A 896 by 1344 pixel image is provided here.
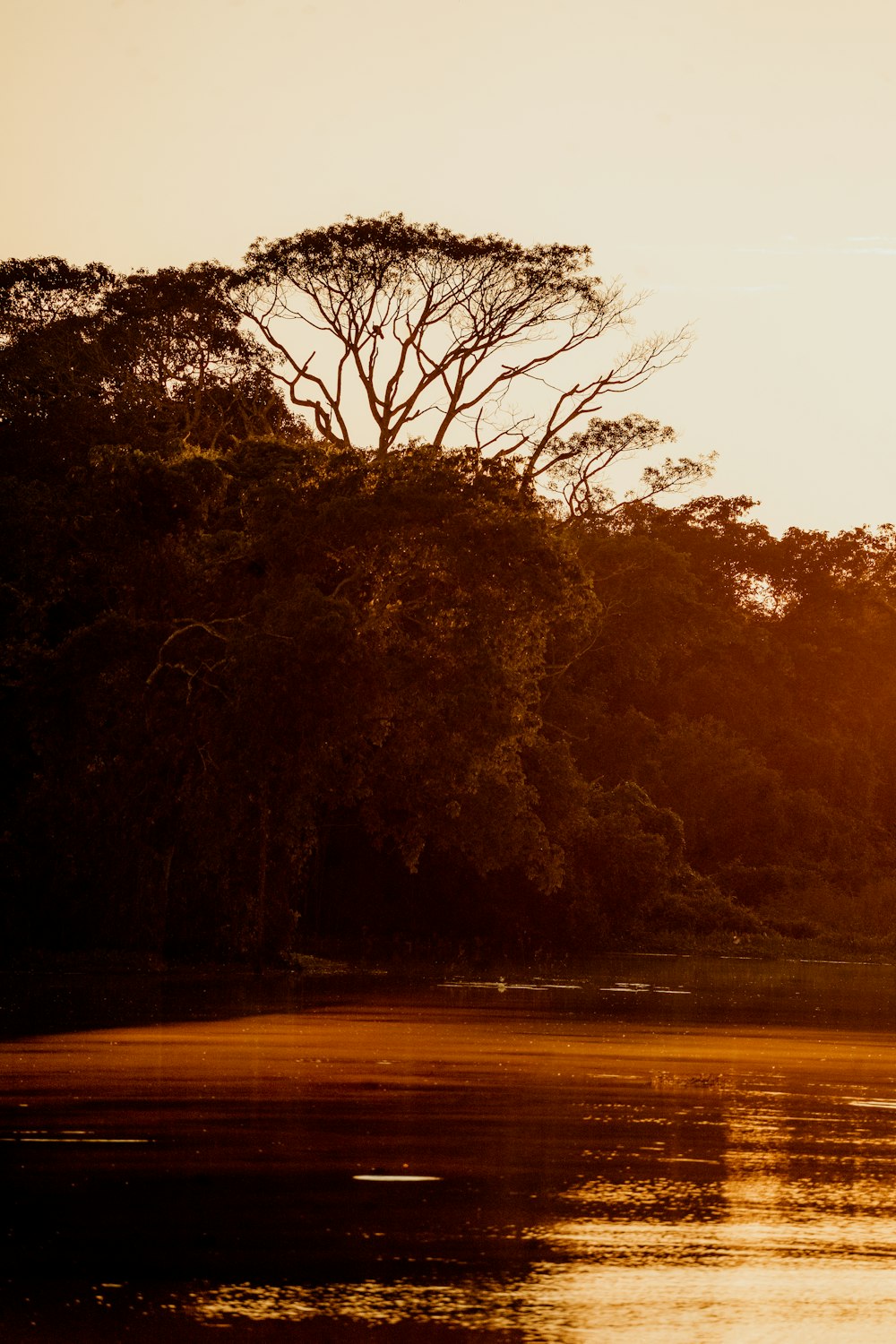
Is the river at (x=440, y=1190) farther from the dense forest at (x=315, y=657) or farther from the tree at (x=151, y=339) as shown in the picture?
the tree at (x=151, y=339)

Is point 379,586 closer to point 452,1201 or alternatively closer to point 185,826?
point 185,826

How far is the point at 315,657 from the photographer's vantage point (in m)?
30.0

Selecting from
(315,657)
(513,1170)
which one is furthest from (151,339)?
(513,1170)

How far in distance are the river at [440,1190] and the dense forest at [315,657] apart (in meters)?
13.1

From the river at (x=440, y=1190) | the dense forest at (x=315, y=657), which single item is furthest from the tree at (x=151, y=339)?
the river at (x=440, y=1190)

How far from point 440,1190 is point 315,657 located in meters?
20.7

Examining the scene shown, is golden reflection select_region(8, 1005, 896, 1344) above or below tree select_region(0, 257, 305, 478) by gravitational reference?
below

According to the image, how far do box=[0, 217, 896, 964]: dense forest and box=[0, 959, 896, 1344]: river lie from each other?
13.1 metres

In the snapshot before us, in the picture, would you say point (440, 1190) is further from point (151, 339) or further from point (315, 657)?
point (151, 339)

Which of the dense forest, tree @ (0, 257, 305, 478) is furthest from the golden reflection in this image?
tree @ (0, 257, 305, 478)

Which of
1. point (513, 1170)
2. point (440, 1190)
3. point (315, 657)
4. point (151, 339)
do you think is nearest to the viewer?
point (440, 1190)

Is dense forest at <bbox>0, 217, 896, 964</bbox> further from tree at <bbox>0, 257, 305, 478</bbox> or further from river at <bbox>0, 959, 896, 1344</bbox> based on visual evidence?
river at <bbox>0, 959, 896, 1344</bbox>

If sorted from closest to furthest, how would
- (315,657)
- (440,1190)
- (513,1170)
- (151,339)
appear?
(440,1190), (513,1170), (315,657), (151,339)

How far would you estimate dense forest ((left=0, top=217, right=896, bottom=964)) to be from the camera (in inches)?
1262
